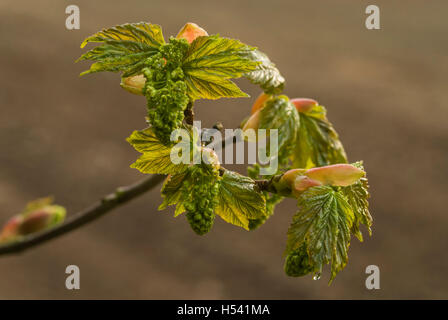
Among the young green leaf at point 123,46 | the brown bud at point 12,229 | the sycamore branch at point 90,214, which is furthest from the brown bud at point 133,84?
the brown bud at point 12,229

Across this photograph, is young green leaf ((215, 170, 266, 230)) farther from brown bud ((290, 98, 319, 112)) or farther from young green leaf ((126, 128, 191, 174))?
brown bud ((290, 98, 319, 112))

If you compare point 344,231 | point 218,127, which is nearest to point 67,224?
point 218,127

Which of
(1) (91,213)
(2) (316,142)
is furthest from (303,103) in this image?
(1) (91,213)

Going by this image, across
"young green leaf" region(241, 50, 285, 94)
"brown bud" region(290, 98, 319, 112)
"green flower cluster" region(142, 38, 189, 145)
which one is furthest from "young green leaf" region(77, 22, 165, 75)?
"brown bud" region(290, 98, 319, 112)

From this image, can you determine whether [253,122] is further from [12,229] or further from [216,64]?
[12,229]

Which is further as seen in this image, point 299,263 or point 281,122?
point 281,122

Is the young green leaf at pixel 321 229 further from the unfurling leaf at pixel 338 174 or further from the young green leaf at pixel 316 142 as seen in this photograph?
the young green leaf at pixel 316 142
